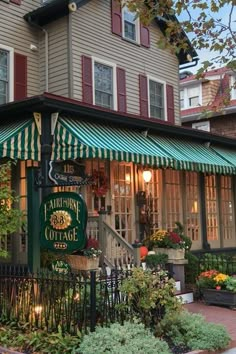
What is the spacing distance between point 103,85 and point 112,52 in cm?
125

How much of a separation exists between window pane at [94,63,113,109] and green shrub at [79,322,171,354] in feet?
29.7

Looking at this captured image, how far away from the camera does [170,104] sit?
55.9 feet

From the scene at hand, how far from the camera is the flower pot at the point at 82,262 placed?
898 centimetres

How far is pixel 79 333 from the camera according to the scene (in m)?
6.38

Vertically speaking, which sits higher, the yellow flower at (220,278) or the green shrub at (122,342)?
the yellow flower at (220,278)

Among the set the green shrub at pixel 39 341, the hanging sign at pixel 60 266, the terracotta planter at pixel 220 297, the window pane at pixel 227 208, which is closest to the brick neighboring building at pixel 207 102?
the window pane at pixel 227 208

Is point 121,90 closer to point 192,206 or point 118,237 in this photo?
point 192,206

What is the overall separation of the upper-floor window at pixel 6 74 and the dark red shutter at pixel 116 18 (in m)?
3.63

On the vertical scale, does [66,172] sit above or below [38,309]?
above

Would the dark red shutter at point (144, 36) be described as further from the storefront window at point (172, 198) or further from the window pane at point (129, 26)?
the storefront window at point (172, 198)

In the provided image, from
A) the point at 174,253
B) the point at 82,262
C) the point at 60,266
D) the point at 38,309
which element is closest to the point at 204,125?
the point at 174,253

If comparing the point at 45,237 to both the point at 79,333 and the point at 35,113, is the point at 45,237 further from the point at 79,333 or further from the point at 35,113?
the point at 35,113

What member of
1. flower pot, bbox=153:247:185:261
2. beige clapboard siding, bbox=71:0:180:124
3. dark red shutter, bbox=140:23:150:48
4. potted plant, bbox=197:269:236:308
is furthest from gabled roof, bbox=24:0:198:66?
potted plant, bbox=197:269:236:308

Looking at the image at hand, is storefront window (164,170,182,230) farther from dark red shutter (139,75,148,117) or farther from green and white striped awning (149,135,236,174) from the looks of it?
dark red shutter (139,75,148,117)
